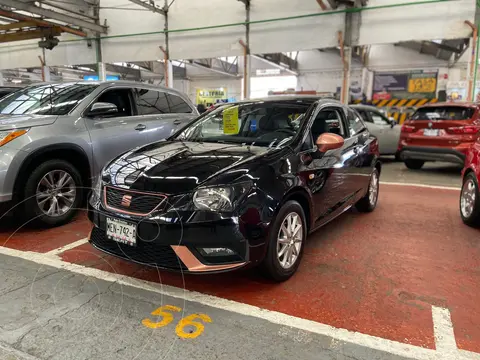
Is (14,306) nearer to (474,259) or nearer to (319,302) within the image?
(319,302)

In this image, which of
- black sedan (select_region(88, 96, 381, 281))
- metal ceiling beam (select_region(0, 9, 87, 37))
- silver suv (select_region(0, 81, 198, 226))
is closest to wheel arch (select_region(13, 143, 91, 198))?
silver suv (select_region(0, 81, 198, 226))

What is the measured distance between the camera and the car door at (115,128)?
4.58 metres

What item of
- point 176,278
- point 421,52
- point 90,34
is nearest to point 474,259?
point 176,278

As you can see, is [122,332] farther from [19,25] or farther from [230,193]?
[19,25]

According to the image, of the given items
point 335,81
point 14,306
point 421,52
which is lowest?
point 14,306

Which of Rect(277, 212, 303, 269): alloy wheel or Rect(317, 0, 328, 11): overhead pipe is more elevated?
Rect(317, 0, 328, 11): overhead pipe

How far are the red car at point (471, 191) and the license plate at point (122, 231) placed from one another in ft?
12.2

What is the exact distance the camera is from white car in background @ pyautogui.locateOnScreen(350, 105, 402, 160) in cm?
940

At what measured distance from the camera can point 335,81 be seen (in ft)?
66.7

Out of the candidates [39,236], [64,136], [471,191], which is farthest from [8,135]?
[471,191]

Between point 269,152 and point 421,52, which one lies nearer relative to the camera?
point 269,152

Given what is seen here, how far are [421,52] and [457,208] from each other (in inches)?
610

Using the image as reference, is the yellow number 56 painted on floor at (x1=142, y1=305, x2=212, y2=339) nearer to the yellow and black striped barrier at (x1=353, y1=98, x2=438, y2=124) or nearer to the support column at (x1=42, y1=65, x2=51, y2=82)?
the yellow and black striped barrier at (x1=353, y1=98, x2=438, y2=124)

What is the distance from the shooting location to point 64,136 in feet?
13.7
